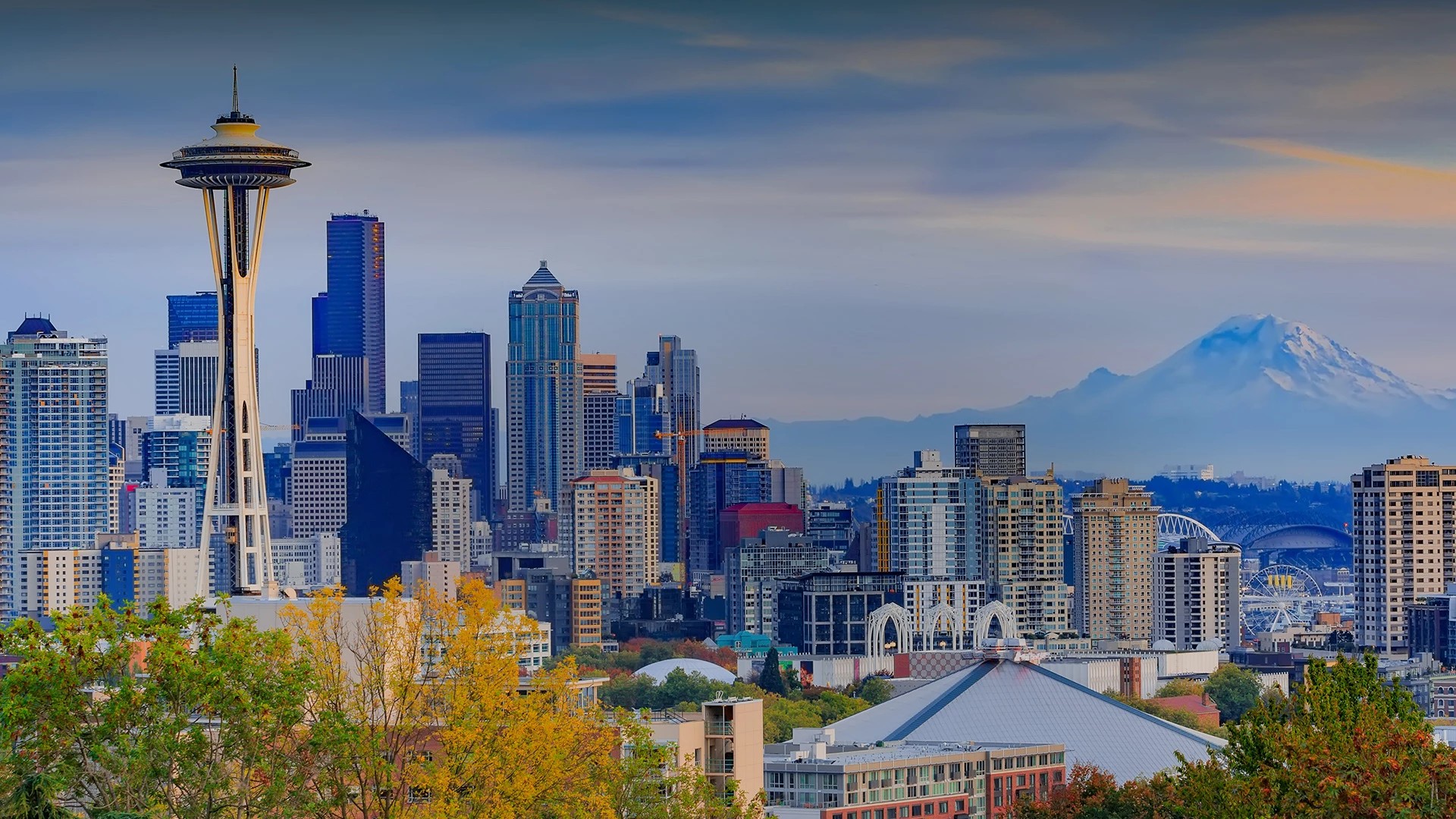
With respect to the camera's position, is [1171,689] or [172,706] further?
[1171,689]

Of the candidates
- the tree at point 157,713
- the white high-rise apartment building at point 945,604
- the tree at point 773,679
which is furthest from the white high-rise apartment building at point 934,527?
the tree at point 157,713

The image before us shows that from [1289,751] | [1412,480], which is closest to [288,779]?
[1289,751]

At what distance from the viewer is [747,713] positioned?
44.2 m

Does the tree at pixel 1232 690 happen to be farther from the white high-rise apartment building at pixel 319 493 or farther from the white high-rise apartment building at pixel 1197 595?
the white high-rise apartment building at pixel 319 493

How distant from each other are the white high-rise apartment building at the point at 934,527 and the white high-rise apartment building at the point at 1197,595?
34.0ft

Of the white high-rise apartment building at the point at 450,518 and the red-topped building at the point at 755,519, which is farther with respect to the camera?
the red-topped building at the point at 755,519

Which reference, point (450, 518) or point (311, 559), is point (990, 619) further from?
point (450, 518)

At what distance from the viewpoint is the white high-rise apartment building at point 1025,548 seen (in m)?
147

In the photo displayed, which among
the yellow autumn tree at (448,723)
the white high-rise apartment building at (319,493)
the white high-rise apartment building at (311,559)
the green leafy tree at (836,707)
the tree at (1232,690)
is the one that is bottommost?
the tree at (1232,690)

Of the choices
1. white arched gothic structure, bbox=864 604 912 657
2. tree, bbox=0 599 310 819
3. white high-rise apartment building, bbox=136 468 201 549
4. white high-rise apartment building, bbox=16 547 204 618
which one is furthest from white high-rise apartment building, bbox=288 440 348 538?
tree, bbox=0 599 310 819

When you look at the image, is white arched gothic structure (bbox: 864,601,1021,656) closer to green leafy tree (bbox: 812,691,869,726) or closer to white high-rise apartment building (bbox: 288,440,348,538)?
green leafy tree (bbox: 812,691,869,726)

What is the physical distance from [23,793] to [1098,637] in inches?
4857

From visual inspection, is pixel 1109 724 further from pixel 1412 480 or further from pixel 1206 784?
pixel 1412 480

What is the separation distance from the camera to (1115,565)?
152 m
